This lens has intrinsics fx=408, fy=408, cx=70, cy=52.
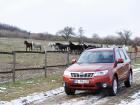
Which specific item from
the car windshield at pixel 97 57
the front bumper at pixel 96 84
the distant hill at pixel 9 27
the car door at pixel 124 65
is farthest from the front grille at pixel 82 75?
the distant hill at pixel 9 27

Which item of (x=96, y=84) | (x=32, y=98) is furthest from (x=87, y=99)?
(x=32, y=98)

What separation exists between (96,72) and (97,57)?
1.69 meters

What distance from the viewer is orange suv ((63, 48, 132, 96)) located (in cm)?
1416

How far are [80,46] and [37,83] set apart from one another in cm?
2644

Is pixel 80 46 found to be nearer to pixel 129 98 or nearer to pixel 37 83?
pixel 37 83

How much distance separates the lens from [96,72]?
46.5 feet

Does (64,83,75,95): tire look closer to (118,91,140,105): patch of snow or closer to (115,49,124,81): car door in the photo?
(115,49,124,81): car door

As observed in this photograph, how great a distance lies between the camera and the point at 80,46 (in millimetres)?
44500

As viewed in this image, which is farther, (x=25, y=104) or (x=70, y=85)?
(x=70, y=85)

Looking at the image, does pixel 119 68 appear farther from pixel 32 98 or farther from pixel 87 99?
pixel 32 98

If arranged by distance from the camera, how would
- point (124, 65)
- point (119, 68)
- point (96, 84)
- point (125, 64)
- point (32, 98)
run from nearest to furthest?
point (32, 98) < point (96, 84) < point (119, 68) < point (124, 65) < point (125, 64)

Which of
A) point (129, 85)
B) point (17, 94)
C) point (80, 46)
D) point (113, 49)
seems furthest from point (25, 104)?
point (80, 46)

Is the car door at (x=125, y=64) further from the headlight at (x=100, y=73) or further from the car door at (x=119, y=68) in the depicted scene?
the headlight at (x=100, y=73)

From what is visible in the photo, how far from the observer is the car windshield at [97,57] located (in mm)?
15531
